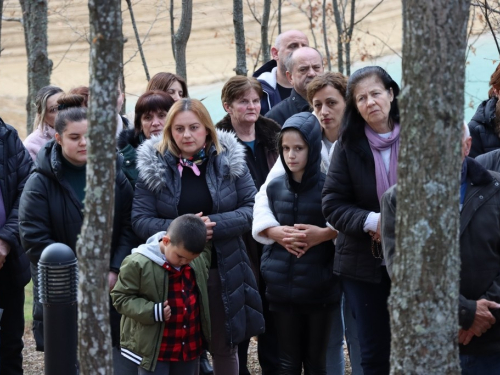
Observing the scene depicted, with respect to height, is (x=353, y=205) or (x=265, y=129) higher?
(x=265, y=129)

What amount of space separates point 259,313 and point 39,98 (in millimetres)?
2747

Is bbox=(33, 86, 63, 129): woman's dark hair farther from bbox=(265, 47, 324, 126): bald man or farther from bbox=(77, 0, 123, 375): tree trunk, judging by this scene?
bbox=(77, 0, 123, 375): tree trunk

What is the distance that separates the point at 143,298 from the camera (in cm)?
463

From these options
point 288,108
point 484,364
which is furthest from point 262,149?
point 484,364

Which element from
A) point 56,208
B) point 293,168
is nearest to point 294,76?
point 293,168

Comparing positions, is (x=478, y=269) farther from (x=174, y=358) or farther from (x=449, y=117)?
(x=174, y=358)

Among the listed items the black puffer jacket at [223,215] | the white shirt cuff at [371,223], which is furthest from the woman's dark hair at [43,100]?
the white shirt cuff at [371,223]

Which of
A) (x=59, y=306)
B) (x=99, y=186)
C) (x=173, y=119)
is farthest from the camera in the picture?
(x=173, y=119)

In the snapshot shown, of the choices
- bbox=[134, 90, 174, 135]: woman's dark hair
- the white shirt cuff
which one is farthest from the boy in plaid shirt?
bbox=[134, 90, 174, 135]: woman's dark hair

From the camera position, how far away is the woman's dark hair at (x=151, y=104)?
5.99 meters

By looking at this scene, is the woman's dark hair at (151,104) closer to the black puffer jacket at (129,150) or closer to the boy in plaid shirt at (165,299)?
the black puffer jacket at (129,150)

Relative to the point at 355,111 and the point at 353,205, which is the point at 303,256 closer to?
the point at 353,205

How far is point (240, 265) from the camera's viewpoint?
530 centimetres

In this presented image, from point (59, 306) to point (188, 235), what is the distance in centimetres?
89
